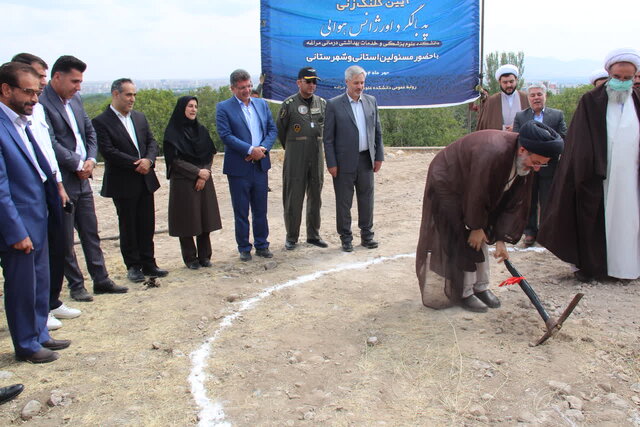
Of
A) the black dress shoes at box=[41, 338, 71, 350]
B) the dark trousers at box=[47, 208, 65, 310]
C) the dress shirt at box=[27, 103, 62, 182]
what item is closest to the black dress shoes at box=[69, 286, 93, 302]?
the dark trousers at box=[47, 208, 65, 310]

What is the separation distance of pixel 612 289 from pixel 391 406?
2.79m

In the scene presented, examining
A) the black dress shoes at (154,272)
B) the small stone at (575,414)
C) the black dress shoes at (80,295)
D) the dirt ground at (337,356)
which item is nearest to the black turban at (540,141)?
the dirt ground at (337,356)

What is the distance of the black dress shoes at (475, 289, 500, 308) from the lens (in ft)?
15.2

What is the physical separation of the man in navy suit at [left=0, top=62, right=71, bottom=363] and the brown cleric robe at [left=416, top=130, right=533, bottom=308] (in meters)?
2.69

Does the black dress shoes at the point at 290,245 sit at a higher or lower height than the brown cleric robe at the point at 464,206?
lower

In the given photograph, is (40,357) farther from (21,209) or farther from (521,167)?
(521,167)

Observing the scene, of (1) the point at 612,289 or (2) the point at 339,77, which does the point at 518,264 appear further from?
(2) the point at 339,77

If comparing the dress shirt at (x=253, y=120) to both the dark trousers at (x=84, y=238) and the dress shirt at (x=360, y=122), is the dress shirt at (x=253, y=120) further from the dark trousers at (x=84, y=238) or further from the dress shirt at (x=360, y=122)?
the dark trousers at (x=84, y=238)

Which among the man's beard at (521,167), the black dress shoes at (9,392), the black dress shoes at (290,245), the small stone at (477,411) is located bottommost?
the small stone at (477,411)

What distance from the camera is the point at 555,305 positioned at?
4684mm

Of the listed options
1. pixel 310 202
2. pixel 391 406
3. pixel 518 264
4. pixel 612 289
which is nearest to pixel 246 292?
pixel 310 202

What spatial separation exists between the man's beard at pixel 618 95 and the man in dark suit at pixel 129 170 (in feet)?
13.3

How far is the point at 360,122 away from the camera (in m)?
6.34

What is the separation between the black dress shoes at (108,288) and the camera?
5207 mm
